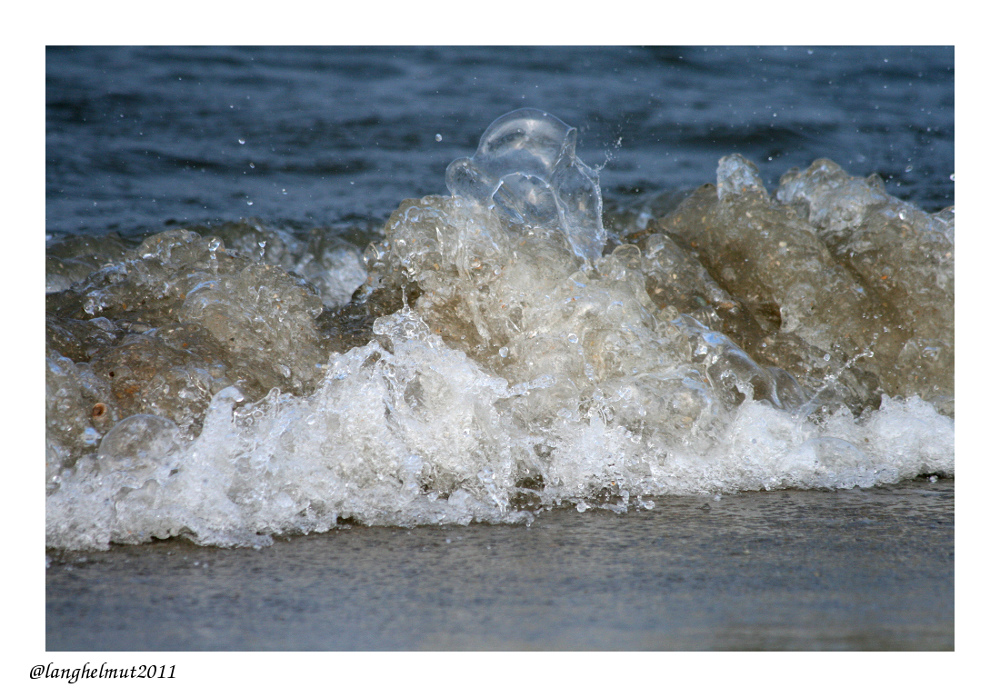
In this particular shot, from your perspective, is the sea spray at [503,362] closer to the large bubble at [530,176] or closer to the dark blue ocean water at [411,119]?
the large bubble at [530,176]

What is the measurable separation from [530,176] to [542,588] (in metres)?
1.51

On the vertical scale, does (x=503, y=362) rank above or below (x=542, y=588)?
above

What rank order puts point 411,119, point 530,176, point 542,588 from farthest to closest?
point 411,119, point 530,176, point 542,588

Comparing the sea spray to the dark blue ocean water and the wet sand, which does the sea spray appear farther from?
the dark blue ocean water

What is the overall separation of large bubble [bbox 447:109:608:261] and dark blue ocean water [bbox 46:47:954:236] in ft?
3.57

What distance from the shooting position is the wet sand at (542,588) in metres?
1.35

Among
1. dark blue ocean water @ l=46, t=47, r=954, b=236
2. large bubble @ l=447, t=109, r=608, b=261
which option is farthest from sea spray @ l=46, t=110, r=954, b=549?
dark blue ocean water @ l=46, t=47, r=954, b=236

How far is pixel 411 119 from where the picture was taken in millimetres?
4723

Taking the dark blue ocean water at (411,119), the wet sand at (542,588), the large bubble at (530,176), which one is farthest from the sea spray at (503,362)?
the dark blue ocean water at (411,119)

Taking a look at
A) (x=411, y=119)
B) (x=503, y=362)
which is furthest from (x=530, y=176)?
(x=411, y=119)

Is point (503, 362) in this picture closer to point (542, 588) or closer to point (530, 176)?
point (530, 176)

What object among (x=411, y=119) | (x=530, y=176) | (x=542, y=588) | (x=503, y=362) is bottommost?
(x=542, y=588)

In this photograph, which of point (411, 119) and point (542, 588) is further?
point (411, 119)

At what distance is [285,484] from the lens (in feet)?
5.97
